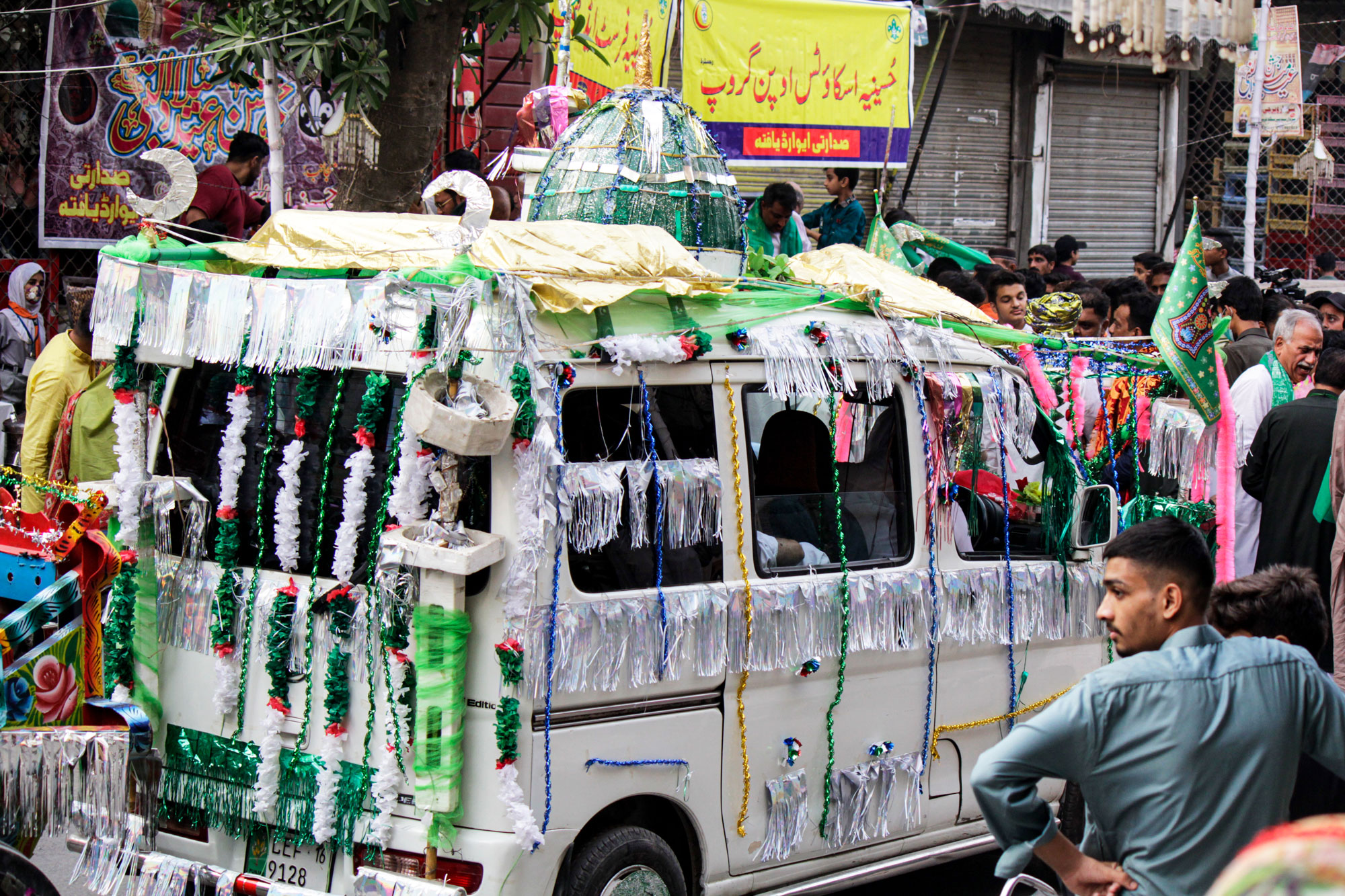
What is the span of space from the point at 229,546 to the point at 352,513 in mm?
498

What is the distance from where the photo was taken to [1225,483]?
21.0 ft

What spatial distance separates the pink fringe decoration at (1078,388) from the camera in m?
5.81

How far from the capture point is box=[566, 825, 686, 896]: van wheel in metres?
3.84

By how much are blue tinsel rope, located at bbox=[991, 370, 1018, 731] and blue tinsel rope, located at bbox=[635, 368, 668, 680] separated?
1.53 metres

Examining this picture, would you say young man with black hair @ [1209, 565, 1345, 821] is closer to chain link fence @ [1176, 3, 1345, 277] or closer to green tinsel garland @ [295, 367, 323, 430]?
green tinsel garland @ [295, 367, 323, 430]

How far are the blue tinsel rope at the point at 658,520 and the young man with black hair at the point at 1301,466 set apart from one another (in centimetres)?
344

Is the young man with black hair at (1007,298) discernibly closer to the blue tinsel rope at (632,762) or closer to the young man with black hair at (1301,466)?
the young man with black hair at (1301,466)

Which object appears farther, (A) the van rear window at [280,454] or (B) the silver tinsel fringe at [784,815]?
(B) the silver tinsel fringe at [784,815]

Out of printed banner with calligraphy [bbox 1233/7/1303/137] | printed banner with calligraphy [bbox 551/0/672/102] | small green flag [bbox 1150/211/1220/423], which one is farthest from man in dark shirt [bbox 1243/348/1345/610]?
printed banner with calligraphy [bbox 1233/7/1303/137]

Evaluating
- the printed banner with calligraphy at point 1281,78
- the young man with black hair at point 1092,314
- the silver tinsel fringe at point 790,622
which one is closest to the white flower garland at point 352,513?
the silver tinsel fringe at point 790,622

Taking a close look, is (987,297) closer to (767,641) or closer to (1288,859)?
(767,641)

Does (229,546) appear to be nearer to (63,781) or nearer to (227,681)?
(227,681)

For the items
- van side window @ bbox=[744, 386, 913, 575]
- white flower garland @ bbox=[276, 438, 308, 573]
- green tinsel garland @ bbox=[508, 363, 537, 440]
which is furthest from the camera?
van side window @ bbox=[744, 386, 913, 575]

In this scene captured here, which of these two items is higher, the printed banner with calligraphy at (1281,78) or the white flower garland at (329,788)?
the printed banner with calligraphy at (1281,78)
